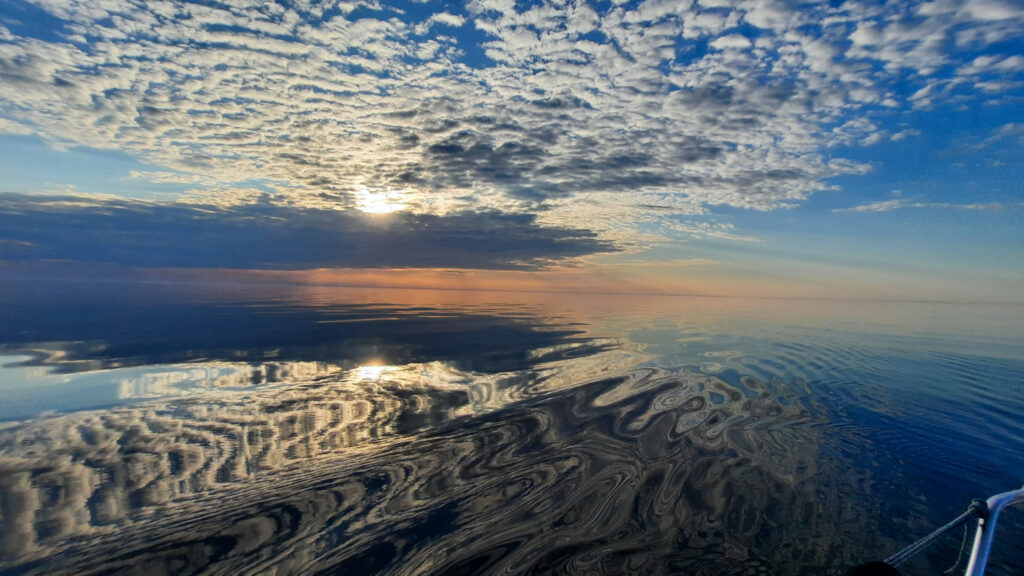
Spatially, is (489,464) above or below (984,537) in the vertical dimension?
below

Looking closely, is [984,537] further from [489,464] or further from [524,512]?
[489,464]

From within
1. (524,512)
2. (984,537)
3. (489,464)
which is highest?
(984,537)

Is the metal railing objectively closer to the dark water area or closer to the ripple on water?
the dark water area

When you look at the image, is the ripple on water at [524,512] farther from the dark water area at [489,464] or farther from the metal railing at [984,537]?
the metal railing at [984,537]

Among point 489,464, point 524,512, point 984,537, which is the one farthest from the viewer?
point 489,464

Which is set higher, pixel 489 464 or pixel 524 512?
pixel 489 464

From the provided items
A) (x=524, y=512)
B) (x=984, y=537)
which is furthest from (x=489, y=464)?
(x=984, y=537)

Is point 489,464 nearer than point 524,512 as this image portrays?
No

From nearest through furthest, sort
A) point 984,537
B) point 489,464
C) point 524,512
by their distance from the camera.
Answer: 1. point 984,537
2. point 524,512
3. point 489,464

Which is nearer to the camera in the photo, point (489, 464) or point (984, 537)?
point (984, 537)
